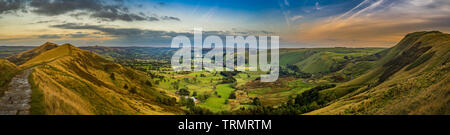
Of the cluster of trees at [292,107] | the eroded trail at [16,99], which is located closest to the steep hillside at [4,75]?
the eroded trail at [16,99]

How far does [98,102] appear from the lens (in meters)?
43.7

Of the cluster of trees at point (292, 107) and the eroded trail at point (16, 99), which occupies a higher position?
the eroded trail at point (16, 99)

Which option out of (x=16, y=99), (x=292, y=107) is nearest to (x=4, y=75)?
(x=16, y=99)

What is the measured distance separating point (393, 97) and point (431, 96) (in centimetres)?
1392

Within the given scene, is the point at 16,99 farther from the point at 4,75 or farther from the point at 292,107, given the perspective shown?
the point at 292,107

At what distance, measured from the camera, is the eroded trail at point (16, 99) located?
80.0ft

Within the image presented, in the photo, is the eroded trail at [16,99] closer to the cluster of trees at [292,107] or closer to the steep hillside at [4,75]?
the steep hillside at [4,75]

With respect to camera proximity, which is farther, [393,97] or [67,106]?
[393,97]

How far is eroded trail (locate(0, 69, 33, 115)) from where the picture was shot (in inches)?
960

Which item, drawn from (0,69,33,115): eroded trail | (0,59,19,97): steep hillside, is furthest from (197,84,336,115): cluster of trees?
(0,69,33,115): eroded trail

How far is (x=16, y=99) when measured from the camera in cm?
2731

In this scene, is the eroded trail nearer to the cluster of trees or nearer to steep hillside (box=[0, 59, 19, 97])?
steep hillside (box=[0, 59, 19, 97])
